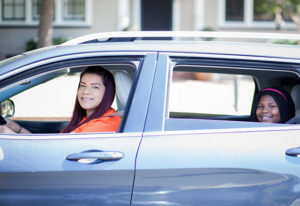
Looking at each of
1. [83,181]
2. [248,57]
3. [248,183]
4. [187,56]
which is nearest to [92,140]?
[83,181]

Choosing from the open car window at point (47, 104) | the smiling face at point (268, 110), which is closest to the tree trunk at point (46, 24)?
the open car window at point (47, 104)

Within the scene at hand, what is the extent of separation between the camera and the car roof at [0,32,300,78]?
2.07 metres

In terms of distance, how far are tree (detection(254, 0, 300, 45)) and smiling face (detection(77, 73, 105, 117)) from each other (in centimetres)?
1040

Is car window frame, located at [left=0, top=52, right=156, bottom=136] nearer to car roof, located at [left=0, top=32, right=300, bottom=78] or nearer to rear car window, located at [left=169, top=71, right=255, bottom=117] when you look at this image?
car roof, located at [left=0, top=32, right=300, bottom=78]

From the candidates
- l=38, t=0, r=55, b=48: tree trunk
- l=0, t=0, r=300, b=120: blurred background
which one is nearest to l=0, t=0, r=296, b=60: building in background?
l=0, t=0, r=300, b=120: blurred background

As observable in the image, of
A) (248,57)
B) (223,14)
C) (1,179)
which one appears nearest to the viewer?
(1,179)

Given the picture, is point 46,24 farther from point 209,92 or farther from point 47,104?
point 209,92

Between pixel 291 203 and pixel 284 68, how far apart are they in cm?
72

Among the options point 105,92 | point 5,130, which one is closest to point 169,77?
point 105,92

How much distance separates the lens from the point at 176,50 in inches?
82.4

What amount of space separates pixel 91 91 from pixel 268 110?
1347 mm

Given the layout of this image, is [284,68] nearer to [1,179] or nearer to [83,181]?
[83,181]

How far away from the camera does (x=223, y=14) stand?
1376cm

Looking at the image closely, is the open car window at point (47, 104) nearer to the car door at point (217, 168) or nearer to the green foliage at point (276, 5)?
the car door at point (217, 168)
